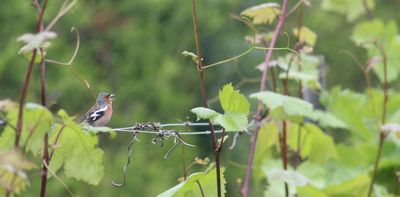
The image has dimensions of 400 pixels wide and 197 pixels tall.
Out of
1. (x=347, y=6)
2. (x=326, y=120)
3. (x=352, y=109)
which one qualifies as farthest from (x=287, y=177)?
(x=347, y=6)

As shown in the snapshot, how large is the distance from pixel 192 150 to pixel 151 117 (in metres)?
0.67

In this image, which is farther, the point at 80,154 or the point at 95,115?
the point at 95,115

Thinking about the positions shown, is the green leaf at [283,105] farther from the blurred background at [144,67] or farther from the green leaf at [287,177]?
the blurred background at [144,67]

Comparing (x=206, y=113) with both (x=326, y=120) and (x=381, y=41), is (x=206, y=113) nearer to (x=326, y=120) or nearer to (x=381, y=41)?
(x=326, y=120)

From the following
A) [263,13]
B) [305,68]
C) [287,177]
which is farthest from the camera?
[305,68]

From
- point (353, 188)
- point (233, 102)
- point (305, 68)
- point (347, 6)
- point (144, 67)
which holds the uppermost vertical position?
point (144, 67)

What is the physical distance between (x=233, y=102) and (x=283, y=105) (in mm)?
927

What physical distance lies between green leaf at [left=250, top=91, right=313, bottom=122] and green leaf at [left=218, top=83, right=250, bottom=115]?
845mm

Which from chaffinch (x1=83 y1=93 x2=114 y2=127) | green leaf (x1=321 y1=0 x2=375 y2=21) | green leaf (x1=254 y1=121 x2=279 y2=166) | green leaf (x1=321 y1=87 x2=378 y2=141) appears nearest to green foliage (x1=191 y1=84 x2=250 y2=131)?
chaffinch (x1=83 y1=93 x2=114 y2=127)

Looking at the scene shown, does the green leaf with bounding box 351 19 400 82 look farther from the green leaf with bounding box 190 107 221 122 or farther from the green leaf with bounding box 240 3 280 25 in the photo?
the green leaf with bounding box 190 107 221 122

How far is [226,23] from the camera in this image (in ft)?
42.2

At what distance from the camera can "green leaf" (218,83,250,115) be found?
6.25 ft

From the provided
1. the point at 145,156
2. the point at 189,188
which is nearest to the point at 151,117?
the point at 145,156

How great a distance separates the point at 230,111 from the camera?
1.92 metres
